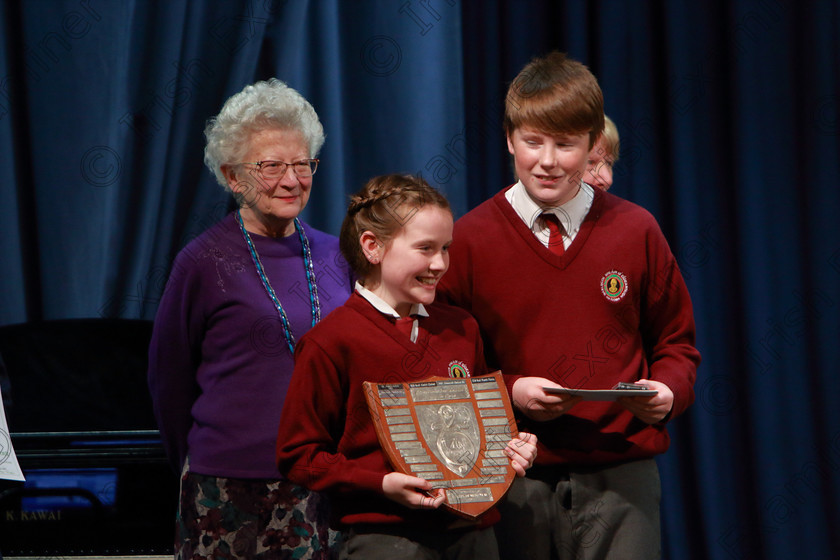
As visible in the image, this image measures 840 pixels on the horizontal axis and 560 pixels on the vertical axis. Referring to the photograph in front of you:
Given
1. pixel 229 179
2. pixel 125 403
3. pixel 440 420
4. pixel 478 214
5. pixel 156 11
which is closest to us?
pixel 440 420

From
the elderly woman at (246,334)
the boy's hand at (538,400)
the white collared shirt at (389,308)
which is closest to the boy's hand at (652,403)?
the boy's hand at (538,400)

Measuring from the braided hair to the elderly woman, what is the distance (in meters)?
0.42

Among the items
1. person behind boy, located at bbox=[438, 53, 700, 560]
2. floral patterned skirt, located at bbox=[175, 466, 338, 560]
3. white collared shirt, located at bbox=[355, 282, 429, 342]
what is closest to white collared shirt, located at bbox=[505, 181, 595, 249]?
person behind boy, located at bbox=[438, 53, 700, 560]

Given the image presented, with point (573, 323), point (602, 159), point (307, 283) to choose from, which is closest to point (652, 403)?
point (573, 323)

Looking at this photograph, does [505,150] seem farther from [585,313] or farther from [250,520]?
[250,520]

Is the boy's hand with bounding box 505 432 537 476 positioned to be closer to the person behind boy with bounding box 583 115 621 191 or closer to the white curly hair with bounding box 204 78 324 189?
the white curly hair with bounding box 204 78 324 189

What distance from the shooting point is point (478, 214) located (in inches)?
81.9

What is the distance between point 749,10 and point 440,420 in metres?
2.80

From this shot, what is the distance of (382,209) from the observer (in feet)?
6.15

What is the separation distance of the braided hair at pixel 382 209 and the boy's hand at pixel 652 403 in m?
0.54

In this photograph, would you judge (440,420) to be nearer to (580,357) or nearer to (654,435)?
(580,357)

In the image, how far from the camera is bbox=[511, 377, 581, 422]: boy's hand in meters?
1.80

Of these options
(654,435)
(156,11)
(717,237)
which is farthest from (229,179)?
(717,237)

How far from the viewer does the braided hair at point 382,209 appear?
6.07 ft
